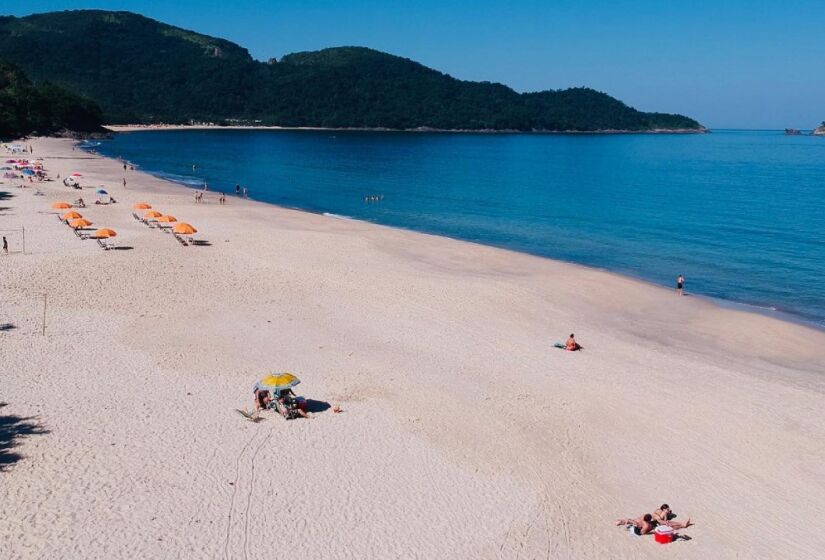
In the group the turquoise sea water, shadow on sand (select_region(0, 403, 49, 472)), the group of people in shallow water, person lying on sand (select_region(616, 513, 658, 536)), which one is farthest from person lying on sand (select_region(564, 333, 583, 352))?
shadow on sand (select_region(0, 403, 49, 472))

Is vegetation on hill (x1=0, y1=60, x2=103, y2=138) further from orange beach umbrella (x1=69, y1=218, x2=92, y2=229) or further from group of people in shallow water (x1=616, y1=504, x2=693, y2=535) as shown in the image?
group of people in shallow water (x1=616, y1=504, x2=693, y2=535)

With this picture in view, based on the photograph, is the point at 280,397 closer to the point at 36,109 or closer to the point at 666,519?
the point at 666,519

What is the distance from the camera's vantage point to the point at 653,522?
42.9 ft

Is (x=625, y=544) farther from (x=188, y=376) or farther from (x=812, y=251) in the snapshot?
(x=812, y=251)

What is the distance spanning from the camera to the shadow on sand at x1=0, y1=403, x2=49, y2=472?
14195 millimetres

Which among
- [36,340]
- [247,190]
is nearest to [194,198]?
[247,190]

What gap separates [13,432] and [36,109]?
426 feet

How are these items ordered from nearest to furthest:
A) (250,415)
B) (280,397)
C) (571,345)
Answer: (250,415) < (280,397) < (571,345)

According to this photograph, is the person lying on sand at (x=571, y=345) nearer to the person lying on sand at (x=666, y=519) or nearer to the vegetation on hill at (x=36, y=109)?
the person lying on sand at (x=666, y=519)

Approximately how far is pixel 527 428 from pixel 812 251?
3590 cm

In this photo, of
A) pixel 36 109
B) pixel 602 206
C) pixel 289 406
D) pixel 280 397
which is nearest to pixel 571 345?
pixel 289 406

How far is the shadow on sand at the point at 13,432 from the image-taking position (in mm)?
14195

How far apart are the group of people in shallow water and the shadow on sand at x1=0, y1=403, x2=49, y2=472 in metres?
12.8

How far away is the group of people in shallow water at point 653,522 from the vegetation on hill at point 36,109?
385 ft
